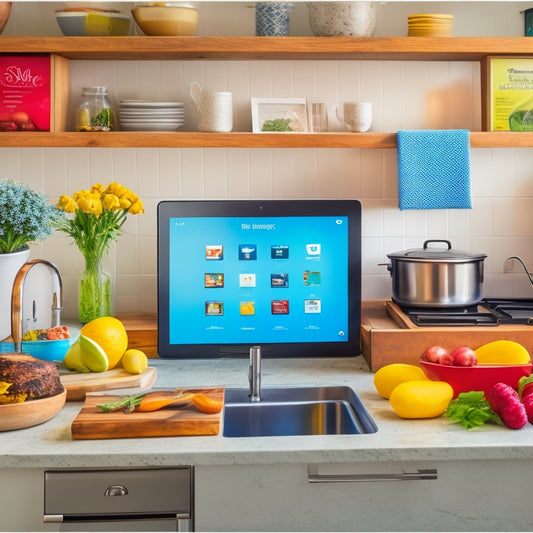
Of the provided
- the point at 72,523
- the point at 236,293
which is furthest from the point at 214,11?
the point at 72,523

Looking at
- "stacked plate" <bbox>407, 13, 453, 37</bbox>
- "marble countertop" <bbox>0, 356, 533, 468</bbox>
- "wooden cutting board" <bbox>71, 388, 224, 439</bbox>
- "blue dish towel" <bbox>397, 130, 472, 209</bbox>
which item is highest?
"stacked plate" <bbox>407, 13, 453, 37</bbox>

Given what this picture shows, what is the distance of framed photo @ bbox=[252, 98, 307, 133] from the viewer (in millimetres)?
2623

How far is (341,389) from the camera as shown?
2182 mm

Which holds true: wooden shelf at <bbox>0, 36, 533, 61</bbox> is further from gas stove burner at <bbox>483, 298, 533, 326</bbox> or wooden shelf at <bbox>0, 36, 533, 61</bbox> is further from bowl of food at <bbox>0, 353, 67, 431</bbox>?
bowl of food at <bbox>0, 353, 67, 431</bbox>

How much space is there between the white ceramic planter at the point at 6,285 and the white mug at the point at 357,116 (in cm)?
105

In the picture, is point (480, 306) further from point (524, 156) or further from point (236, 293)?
point (236, 293)

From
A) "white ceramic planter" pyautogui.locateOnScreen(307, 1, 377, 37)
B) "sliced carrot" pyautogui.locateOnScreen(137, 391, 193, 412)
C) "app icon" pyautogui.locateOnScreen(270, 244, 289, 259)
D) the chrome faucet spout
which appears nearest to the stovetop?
"app icon" pyautogui.locateOnScreen(270, 244, 289, 259)

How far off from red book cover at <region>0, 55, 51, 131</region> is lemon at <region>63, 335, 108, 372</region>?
75 centimetres

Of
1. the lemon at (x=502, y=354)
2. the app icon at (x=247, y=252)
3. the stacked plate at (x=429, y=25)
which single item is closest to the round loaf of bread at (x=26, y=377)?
the app icon at (x=247, y=252)

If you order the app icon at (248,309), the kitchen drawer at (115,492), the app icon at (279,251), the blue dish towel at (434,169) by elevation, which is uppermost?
the blue dish towel at (434,169)

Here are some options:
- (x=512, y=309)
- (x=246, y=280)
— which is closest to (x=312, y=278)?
(x=246, y=280)

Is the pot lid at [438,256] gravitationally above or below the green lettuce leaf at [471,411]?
above

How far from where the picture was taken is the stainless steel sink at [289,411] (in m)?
2.14

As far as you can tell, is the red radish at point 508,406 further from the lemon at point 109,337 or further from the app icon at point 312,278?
the lemon at point 109,337
